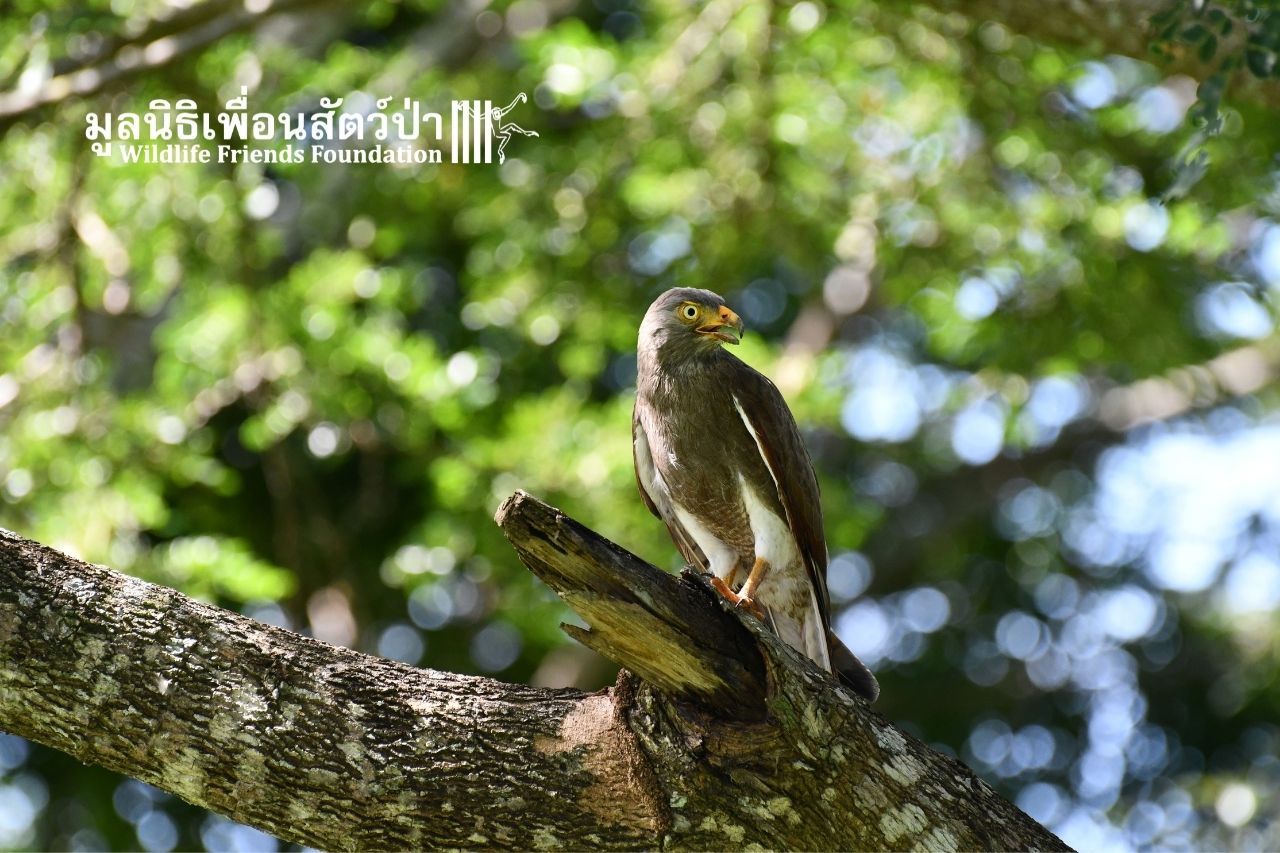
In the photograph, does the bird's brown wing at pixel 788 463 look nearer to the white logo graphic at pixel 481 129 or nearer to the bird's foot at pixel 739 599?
the bird's foot at pixel 739 599

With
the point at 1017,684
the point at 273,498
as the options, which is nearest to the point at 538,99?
the point at 273,498

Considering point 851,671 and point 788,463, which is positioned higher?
point 788,463

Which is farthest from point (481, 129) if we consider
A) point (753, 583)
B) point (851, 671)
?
point (851, 671)

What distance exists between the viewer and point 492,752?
343 cm

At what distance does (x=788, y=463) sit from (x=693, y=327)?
0.71m

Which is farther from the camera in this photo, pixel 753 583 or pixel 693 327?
pixel 693 327

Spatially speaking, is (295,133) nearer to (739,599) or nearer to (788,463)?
(788,463)

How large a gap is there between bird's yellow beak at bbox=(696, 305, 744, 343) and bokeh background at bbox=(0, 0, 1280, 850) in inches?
85.4

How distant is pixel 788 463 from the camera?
5.09 meters

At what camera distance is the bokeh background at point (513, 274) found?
7746mm

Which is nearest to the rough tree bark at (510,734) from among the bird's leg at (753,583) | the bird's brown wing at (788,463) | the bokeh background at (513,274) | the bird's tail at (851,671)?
the bird's tail at (851,671)

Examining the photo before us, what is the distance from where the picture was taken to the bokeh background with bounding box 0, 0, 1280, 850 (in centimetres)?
775

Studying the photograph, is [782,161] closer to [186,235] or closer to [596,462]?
[596,462]

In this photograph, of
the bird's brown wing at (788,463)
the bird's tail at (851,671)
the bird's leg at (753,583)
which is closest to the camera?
the bird's tail at (851,671)
